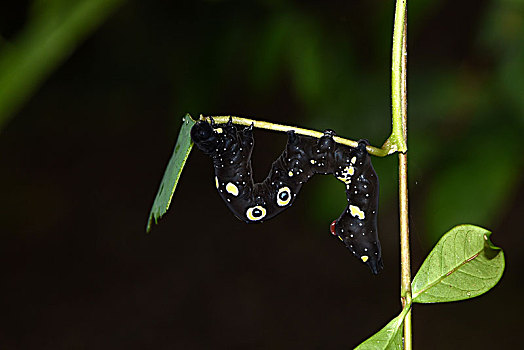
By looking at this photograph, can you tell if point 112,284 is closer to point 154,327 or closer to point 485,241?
point 154,327

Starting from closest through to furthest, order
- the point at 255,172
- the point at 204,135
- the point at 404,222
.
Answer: the point at 404,222 → the point at 204,135 → the point at 255,172

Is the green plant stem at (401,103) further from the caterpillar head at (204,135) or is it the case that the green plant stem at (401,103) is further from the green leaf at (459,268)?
the caterpillar head at (204,135)

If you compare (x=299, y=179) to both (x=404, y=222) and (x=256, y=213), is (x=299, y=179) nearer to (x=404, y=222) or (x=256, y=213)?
(x=256, y=213)

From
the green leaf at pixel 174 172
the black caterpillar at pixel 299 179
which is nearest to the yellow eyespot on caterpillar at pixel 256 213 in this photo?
the black caterpillar at pixel 299 179

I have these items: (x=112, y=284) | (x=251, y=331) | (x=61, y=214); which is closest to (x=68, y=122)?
(x=61, y=214)

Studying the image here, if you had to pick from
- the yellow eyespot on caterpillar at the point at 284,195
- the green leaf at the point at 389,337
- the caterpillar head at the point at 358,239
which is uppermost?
the yellow eyespot on caterpillar at the point at 284,195

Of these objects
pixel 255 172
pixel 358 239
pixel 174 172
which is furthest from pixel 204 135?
pixel 255 172

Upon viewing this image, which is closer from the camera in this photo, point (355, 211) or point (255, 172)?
point (355, 211)
